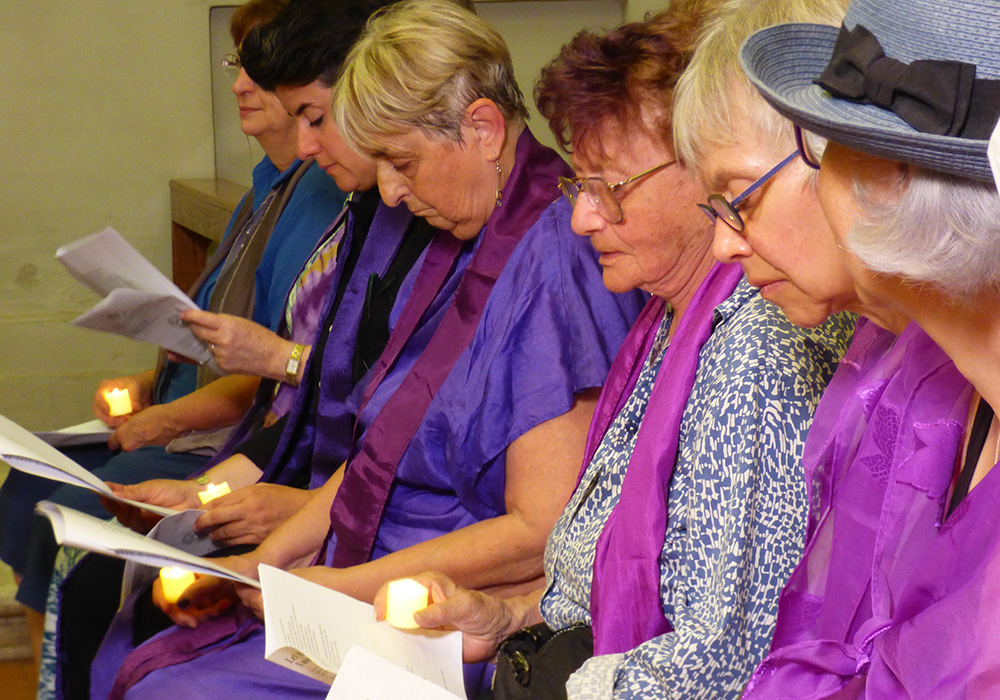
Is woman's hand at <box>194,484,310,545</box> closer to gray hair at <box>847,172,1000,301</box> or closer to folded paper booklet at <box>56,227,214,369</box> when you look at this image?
folded paper booklet at <box>56,227,214,369</box>

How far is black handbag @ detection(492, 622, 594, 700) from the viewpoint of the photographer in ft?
4.59

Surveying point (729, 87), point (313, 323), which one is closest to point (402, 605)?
point (729, 87)

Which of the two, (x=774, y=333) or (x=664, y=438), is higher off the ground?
(x=774, y=333)

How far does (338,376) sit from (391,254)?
30 centimetres

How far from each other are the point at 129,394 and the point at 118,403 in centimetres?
12

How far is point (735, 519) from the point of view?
45.7 inches

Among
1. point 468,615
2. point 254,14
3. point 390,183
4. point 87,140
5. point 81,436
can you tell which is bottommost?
point 81,436

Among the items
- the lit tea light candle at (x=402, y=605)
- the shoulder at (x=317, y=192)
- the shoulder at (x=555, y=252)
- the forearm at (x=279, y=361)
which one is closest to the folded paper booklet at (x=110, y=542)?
the lit tea light candle at (x=402, y=605)

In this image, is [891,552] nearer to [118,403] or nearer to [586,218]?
[586,218]

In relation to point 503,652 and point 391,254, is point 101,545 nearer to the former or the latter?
point 503,652

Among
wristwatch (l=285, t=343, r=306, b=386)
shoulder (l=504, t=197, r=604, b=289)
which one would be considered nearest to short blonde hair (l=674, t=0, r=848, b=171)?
shoulder (l=504, t=197, r=604, b=289)

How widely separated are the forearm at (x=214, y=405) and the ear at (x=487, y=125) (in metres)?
1.21

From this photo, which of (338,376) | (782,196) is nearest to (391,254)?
(338,376)

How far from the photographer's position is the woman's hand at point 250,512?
2.14 metres
